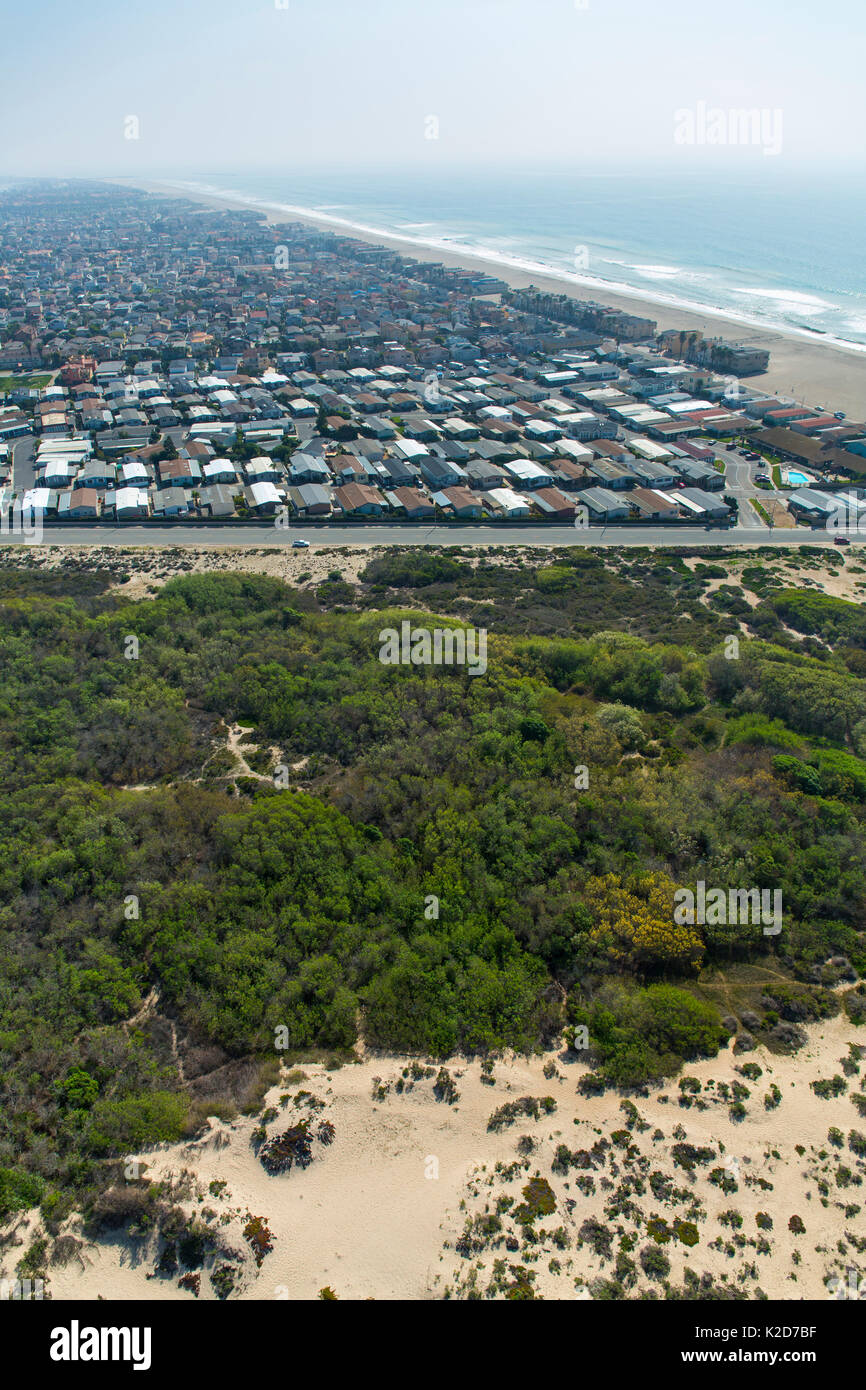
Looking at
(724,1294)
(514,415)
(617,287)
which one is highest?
A: (617,287)

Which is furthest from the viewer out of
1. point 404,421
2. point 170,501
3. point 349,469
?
point 404,421

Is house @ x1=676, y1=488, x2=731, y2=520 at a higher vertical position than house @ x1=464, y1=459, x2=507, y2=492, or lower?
lower

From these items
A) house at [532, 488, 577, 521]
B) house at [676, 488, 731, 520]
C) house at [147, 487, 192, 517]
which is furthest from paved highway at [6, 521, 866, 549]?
house at [147, 487, 192, 517]

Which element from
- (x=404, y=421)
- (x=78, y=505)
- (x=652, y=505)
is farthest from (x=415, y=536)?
(x=78, y=505)

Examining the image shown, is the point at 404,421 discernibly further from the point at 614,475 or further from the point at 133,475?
the point at 133,475

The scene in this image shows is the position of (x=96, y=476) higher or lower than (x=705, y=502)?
higher

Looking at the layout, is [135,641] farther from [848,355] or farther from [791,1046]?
[848,355]

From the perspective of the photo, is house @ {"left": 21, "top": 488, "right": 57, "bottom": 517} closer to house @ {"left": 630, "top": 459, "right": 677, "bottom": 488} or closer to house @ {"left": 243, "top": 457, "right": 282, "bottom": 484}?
house @ {"left": 243, "top": 457, "right": 282, "bottom": 484}

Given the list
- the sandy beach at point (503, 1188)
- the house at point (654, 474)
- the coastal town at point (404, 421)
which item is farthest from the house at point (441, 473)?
the sandy beach at point (503, 1188)

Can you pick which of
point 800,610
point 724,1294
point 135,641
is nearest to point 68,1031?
point 724,1294
